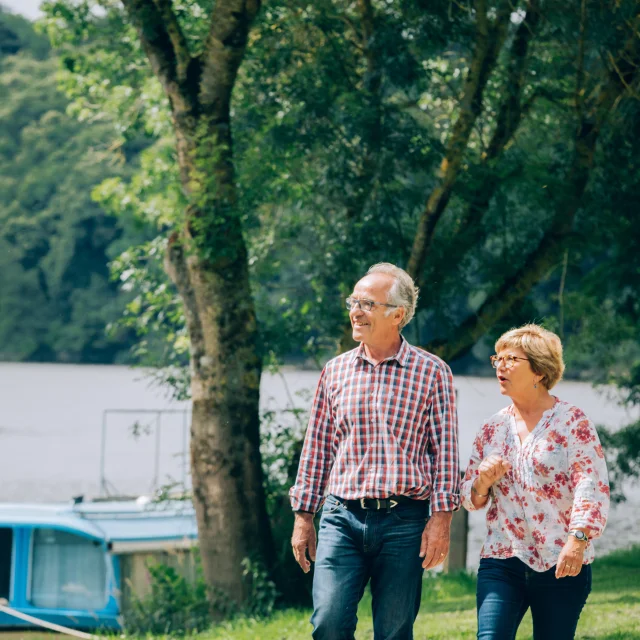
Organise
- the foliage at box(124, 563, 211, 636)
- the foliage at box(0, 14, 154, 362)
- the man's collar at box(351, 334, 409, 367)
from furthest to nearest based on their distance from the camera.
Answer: the foliage at box(0, 14, 154, 362) < the foliage at box(124, 563, 211, 636) < the man's collar at box(351, 334, 409, 367)

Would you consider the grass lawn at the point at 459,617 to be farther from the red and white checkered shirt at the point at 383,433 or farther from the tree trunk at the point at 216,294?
the red and white checkered shirt at the point at 383,433

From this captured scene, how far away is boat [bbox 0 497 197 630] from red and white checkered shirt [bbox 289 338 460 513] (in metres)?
10.9

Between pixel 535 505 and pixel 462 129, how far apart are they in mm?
6239

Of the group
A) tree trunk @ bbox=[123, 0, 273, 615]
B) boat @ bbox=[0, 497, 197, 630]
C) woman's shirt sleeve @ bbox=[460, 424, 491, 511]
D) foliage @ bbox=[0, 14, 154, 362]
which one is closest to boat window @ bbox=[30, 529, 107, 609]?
boat @ bbox=[0, 497, 197, 630]

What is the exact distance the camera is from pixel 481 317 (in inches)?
405

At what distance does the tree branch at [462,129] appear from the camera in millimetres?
9516

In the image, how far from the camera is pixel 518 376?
392cm

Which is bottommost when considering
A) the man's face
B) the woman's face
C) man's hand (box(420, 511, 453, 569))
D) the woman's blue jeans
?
the woman's blue jeans

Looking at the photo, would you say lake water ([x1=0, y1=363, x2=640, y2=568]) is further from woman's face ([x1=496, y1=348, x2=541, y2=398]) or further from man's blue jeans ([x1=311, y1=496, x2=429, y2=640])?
woman's face ([x1=496, y1=348, x2=541, y2=398])

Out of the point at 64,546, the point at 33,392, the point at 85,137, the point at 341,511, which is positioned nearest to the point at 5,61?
the point at 85,137

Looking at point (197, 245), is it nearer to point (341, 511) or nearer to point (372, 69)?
point (372, 69)

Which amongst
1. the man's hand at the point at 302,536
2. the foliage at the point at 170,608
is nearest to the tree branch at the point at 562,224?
the foliage at the point at 170,608

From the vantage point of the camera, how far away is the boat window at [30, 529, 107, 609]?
15180 millimetres

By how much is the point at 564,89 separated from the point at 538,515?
7.29 meters
